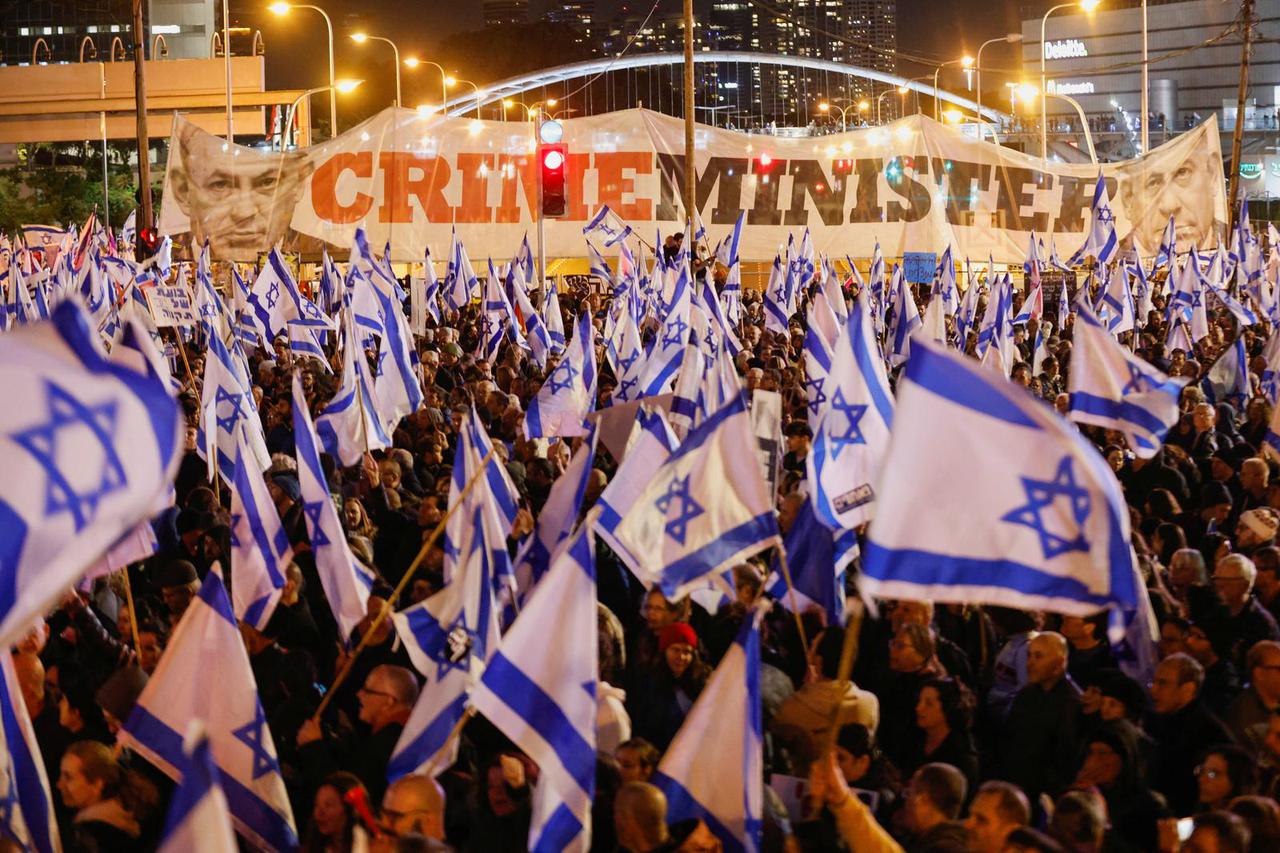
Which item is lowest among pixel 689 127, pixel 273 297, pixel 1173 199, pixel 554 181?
→ pixel 273 297

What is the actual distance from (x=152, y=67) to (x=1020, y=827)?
87.0 metres

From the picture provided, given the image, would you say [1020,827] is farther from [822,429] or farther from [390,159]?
[390,159]

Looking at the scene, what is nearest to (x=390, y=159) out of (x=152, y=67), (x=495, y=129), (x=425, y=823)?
(x=495, y=129)

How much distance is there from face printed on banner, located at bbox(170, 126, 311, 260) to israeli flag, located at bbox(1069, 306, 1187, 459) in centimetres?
1653

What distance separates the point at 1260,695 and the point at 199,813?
4.18 metres

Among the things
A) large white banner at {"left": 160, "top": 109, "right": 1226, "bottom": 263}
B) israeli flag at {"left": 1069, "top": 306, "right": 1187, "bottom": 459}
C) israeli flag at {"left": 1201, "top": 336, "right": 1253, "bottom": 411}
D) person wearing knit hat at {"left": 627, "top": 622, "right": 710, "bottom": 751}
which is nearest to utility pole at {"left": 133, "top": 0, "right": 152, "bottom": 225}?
large white banner at {"left": 160, "top": 109, "right": 1226, "bottom": 263}

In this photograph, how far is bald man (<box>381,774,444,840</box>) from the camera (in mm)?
5020

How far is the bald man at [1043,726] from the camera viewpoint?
6.07 meters

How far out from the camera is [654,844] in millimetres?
4906

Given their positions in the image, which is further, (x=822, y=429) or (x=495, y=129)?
(x=495, y=129)

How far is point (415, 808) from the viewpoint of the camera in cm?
503

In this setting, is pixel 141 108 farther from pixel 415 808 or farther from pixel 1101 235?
pixel 415 808

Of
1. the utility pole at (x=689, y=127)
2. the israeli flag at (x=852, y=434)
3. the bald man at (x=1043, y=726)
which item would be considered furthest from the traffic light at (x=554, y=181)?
the bald man at (x=1043, y=726)

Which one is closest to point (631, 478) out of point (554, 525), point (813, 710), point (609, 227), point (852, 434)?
point (554, 525)
